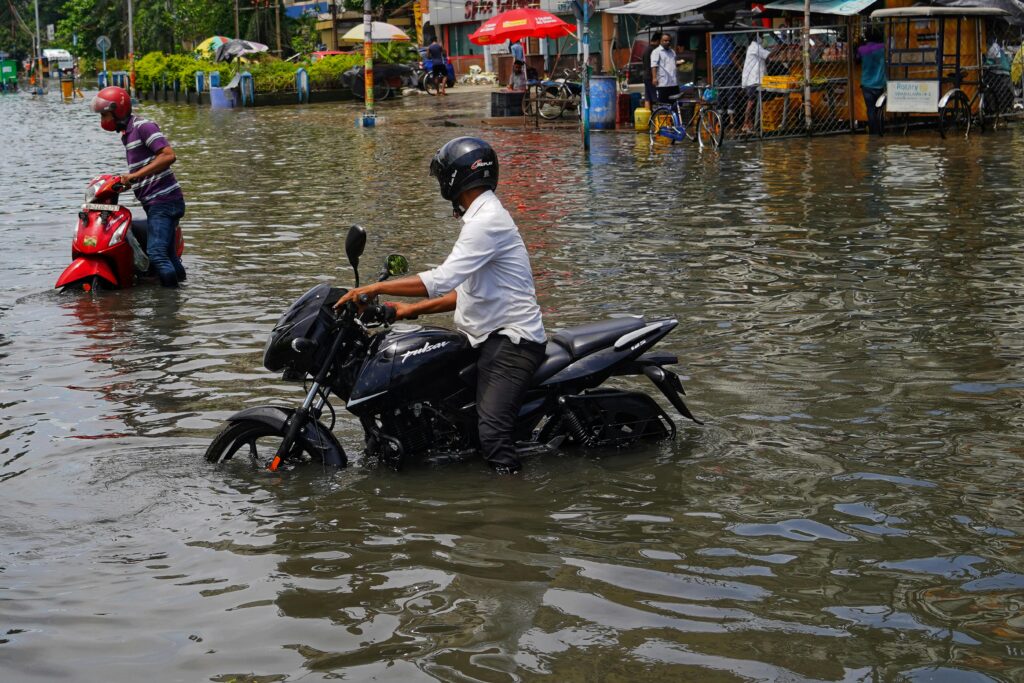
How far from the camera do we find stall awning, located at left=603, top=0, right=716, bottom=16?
26.0m

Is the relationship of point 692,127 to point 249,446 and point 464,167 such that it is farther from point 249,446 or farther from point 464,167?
point 464,167

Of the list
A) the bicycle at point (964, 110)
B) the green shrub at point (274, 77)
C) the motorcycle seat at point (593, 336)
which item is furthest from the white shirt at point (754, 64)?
the green shrub at point (274, 77)

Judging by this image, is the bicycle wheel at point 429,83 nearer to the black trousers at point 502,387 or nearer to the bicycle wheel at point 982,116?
the bicycle wheel at point 982,116

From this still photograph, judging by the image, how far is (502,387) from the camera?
571 centimetres

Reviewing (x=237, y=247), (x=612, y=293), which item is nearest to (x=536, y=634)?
(x=612, y=293)

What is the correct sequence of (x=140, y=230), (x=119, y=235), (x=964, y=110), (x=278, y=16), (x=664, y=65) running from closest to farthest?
(x=119, y=235), (x=140, y=230), (x=964, y=110), (x=664, y=65), (x=278, y=16)

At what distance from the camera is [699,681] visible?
12.7ft

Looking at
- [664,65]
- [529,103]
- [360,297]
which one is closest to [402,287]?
[360,297]

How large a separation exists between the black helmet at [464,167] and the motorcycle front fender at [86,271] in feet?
19.7

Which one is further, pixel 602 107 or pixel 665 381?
pixel 602 107

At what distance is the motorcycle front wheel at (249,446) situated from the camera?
19.5ft

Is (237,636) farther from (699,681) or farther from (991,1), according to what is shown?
(991,1)

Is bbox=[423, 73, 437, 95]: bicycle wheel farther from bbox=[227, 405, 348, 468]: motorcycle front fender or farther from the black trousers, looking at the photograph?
the black trousers

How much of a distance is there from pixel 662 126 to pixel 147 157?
14.2m
